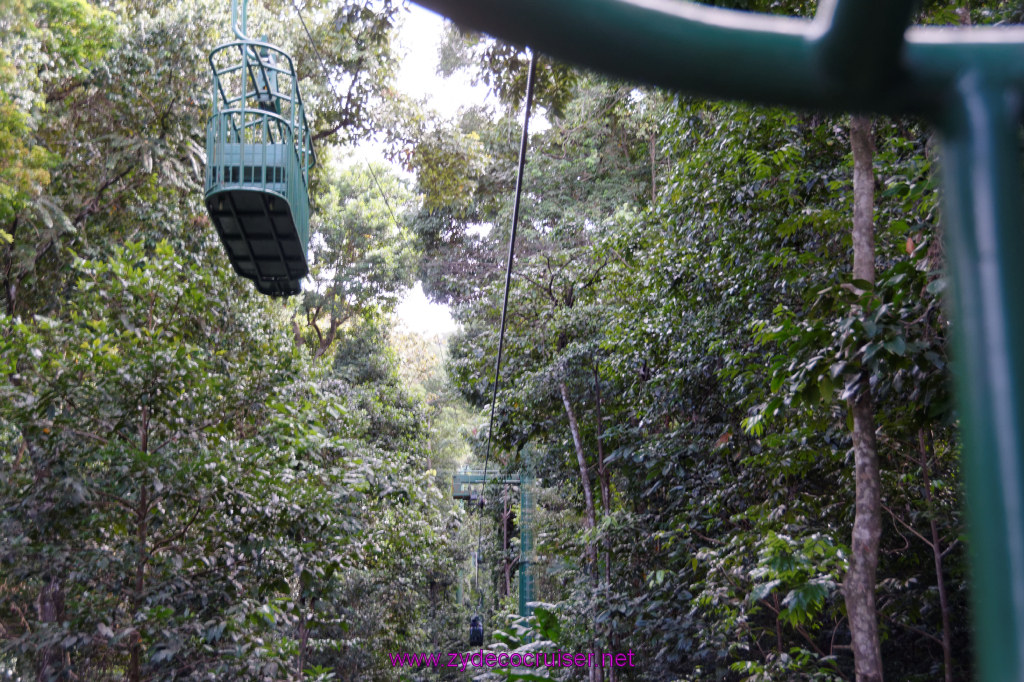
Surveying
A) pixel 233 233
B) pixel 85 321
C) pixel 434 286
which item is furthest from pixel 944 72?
pixel 434 286

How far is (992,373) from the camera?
18 cm

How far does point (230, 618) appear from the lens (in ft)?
16.4

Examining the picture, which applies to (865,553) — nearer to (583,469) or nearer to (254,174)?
(254,174)

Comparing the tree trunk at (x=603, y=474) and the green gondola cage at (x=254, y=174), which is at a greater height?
the green gondola cage at (x=254, y=174)

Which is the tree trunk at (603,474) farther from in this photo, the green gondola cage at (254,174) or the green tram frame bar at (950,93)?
the green tram frame bar at (950,93)

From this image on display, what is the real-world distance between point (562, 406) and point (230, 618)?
4816 mm

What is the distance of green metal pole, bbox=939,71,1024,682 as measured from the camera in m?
0.17

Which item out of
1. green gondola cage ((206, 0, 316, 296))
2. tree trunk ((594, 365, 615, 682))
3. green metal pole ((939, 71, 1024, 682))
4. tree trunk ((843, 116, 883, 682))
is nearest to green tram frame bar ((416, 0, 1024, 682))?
green metal pole ((939, 71, 1024, 682))

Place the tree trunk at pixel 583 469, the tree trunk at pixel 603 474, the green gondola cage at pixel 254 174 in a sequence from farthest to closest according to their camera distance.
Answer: the tree trunk at pixel 583 469 < the tree trunk at pixel 603 474 < the green gondola cage at pixel 254 174

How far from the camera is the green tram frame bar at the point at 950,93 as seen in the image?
7.0 inches

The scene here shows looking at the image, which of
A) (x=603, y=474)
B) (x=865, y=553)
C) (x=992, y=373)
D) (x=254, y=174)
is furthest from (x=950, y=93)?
(x=603, y=474)

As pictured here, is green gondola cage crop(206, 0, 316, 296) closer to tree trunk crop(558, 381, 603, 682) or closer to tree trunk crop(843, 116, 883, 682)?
tree trunk crop(558, 381, 603, 682)

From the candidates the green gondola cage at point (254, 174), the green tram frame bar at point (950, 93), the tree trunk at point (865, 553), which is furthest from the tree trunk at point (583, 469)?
the green tram frame bar at point (950, 93)

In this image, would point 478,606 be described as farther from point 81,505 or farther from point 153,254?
point 81,505
